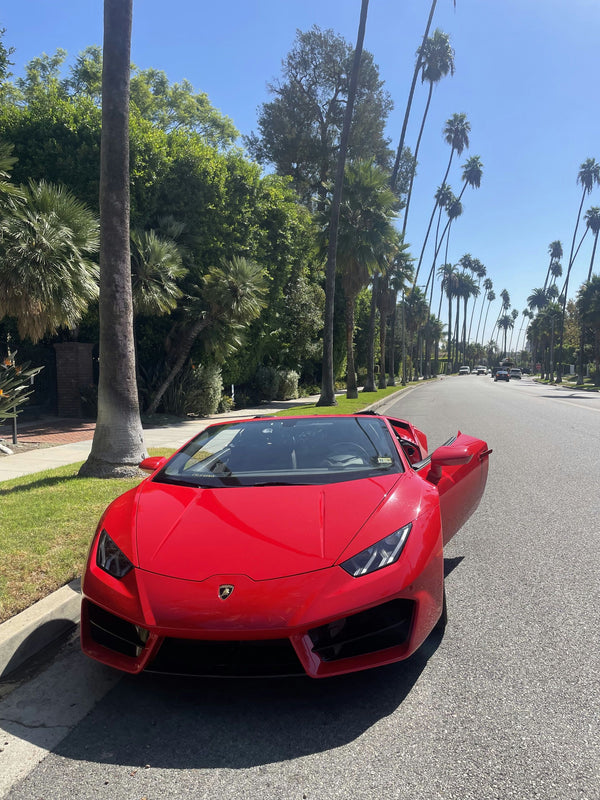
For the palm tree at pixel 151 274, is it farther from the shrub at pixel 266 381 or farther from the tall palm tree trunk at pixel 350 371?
the tall palm tree trunk at pixel 350 371

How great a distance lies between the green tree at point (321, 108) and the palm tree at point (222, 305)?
22.6m

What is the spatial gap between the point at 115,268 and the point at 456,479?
5544 mm

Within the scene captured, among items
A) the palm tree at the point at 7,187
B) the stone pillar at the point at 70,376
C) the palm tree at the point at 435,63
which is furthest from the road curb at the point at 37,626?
the palm tree at the point at 435,63

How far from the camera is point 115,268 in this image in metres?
7.93

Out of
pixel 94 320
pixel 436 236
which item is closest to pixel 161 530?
pixel 94 320

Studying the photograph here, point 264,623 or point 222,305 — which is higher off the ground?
point 222,305

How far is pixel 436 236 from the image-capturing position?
8044 cm

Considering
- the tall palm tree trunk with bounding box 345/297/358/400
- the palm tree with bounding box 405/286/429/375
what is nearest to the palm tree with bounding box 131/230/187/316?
the tall palm tree trunk with bounding box 345/297/358/400

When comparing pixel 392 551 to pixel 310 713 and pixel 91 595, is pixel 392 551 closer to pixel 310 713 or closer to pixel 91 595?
pixel 310 713

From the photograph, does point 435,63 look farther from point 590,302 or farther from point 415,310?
point 415,310

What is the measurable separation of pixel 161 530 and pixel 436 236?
82.6 m

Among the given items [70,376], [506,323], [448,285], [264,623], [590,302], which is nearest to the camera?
[264,623]

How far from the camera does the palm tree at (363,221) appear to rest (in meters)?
26.9

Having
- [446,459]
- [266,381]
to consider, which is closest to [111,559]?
[446,459]
